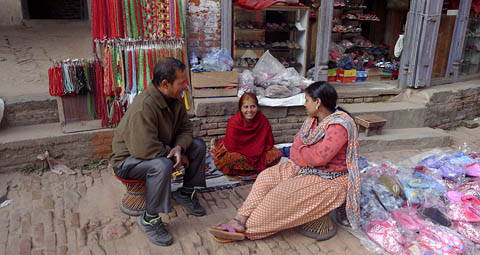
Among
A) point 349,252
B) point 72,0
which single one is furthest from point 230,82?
point 72,0

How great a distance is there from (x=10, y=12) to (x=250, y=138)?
789 centimetres

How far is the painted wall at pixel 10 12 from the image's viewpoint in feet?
27.8

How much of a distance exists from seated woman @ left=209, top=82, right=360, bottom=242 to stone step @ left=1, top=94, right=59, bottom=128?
2938mm

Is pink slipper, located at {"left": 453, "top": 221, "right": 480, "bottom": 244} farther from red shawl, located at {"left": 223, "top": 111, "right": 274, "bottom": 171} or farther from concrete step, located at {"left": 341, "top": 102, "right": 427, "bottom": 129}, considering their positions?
concrete step, located at {"left": 341, "top": 102, "right": 427, "bottom": 129}

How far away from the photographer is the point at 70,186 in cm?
365

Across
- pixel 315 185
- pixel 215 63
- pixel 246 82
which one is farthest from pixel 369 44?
pixel 315 185

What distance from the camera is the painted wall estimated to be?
27.8 ft

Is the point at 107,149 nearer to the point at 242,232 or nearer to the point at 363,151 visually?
the point at 242,232

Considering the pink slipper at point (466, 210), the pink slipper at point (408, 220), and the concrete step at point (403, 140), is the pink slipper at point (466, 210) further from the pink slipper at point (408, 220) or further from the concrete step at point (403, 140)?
the concrete step at point (403, 140)

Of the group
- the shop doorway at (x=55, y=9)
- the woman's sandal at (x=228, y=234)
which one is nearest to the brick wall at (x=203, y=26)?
the woman's sandal at (x=228, y=234)

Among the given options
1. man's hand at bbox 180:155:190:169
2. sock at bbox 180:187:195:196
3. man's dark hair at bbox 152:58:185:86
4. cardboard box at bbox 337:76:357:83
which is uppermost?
man's dark hair at bbox 152:58:185:86

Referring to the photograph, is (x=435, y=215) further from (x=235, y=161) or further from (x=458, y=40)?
(x=458, y=40)

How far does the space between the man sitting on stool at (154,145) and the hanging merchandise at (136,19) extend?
1699 mm

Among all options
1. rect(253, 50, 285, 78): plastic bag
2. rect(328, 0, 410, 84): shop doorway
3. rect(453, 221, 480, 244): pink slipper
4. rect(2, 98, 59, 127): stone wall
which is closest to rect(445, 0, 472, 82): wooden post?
rect(328, 0, 410, 84): shop doorway
